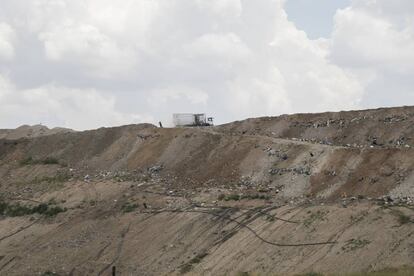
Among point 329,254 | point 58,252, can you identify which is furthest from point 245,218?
point 58,252

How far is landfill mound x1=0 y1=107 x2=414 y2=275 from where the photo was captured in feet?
107

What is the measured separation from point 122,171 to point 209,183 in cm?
1213

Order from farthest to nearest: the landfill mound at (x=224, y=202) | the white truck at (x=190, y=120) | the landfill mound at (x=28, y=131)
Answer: the landfill mound at (x=28, y=131) < the white truck at (x=190, y=120) < the landfill mound at (x=224, y=202)

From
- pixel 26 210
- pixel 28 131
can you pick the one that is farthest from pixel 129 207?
pixel 28 131

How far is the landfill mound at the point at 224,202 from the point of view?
3247 cm

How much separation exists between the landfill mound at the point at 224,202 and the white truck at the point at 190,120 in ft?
23.4

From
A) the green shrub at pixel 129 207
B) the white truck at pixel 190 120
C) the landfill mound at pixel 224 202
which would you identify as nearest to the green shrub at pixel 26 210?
the landfill mound at pixel 224 202

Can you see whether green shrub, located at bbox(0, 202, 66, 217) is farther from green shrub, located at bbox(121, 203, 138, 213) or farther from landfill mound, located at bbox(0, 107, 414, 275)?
green shrub, located at bbox(121, 203, 138, 213)

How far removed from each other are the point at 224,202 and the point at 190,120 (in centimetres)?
3108

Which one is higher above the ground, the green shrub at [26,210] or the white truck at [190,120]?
the white truck at [190,120]

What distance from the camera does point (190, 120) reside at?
72500 millimetres

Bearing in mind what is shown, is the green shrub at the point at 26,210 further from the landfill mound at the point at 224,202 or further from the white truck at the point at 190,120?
the white truck at the point at 190,120

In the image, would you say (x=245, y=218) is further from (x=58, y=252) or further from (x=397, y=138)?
(x=397, y=138)

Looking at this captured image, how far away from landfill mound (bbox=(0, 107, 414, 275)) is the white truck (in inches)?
280
